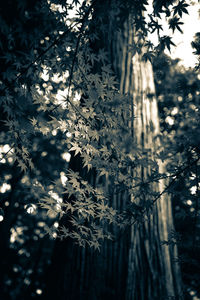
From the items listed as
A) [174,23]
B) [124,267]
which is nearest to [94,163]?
[124,267]

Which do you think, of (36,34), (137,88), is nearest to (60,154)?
(137,88)

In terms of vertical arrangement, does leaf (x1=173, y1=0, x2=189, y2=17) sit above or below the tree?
above

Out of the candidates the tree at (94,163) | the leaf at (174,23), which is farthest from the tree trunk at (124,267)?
the leaf at (174,23)

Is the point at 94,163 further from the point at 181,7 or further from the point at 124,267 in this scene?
the point at 181,7

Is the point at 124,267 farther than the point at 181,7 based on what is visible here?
Yes

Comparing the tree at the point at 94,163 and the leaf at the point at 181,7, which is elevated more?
the leaf at the point at 181,7

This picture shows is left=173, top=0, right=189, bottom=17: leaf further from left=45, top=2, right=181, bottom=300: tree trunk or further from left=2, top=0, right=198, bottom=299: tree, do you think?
left=45, top=2, right=181, bottom=300: tree trunk

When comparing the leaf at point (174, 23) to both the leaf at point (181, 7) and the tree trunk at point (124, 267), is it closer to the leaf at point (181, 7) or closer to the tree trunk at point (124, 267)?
the leaf at point (181, 7)

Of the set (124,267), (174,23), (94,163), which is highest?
(174,23)

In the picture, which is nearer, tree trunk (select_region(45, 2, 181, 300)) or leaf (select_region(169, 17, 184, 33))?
leaf (select_region(169, 17, 184, 33))

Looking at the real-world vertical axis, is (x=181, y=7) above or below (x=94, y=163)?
above

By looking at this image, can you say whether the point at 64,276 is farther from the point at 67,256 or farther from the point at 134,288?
the point at 134,288

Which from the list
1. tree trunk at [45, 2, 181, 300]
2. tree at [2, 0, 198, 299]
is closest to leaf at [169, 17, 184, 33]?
tree at [2, 0, 198, 299]

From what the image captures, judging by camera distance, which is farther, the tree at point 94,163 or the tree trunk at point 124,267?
the tree trunk at point 124,267
